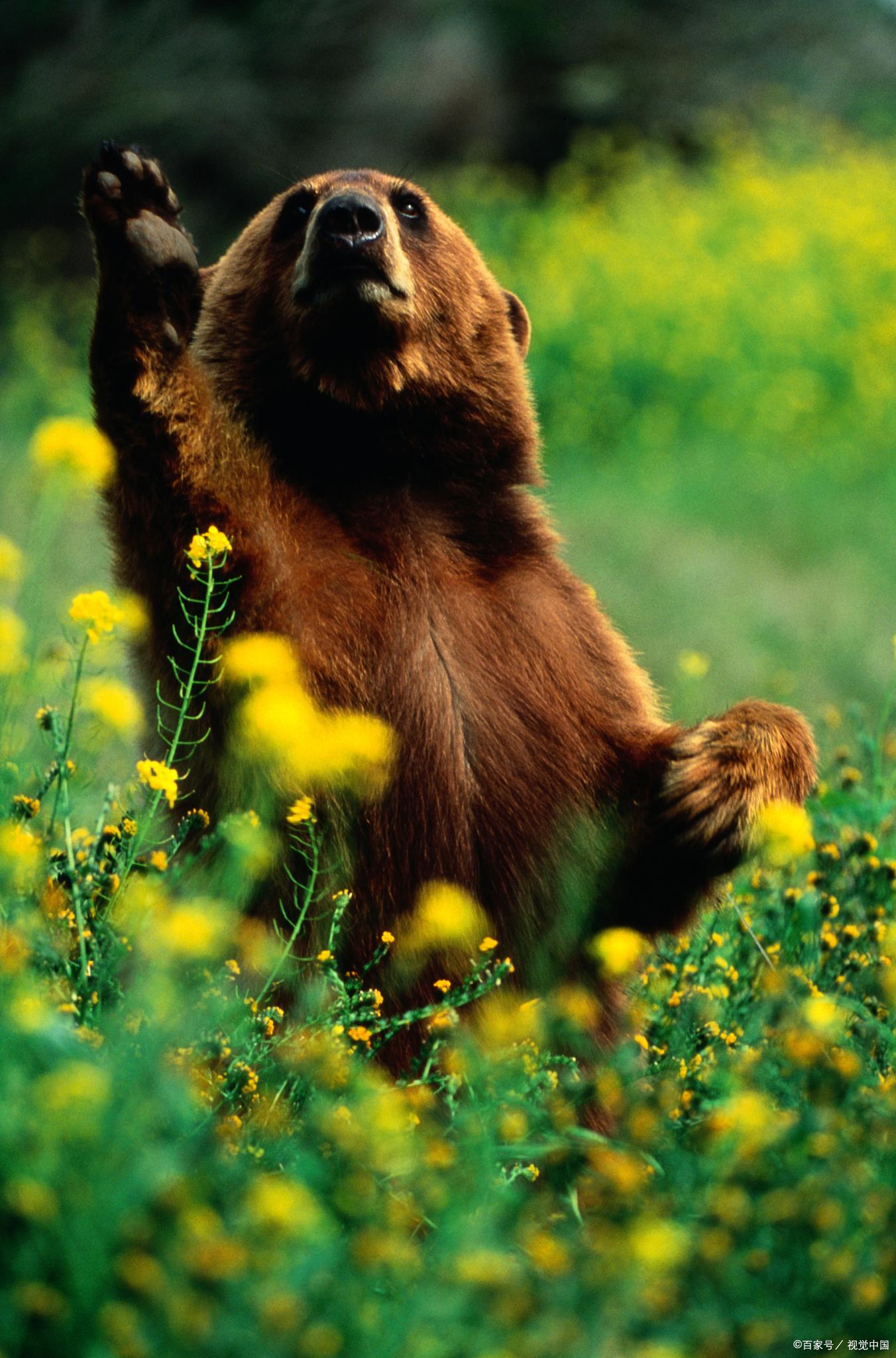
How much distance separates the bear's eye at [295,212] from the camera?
11.5 feet

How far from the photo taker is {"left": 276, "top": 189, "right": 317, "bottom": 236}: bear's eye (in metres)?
3.51

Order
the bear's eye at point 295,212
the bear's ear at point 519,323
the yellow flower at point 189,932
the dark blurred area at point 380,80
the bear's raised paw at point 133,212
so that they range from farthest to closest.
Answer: the dark blurred area at point 380,80, the bear's ear at point 519,323, the bear's eye at point 295,212, the bear's raised paw at point 133,212, the yellow flower at point 189,932

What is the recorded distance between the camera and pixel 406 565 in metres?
3.00

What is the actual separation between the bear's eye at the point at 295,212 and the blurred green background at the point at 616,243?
3529mm

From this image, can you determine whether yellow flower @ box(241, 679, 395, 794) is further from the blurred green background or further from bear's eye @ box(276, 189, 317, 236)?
the blurred green background

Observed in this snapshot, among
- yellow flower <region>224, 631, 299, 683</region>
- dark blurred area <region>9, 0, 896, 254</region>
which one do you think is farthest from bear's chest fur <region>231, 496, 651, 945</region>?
dark blurred area <region>9, 0, 896, 254</region>

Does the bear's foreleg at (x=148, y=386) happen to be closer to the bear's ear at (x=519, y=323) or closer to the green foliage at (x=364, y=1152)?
the green foliage at (x=364, y=1152)

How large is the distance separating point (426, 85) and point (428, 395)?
43.4 feet

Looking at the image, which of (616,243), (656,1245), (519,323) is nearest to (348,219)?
(519,323)

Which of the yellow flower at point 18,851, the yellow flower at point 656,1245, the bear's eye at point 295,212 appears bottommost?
the yellow flower at point 656,1245

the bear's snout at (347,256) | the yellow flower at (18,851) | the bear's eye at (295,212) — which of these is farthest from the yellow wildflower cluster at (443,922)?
the bear's eye at (295,212)

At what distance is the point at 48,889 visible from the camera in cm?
234

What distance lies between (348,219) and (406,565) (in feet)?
2.63

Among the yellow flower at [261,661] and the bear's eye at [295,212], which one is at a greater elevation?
the bear's eye at [295,212]
